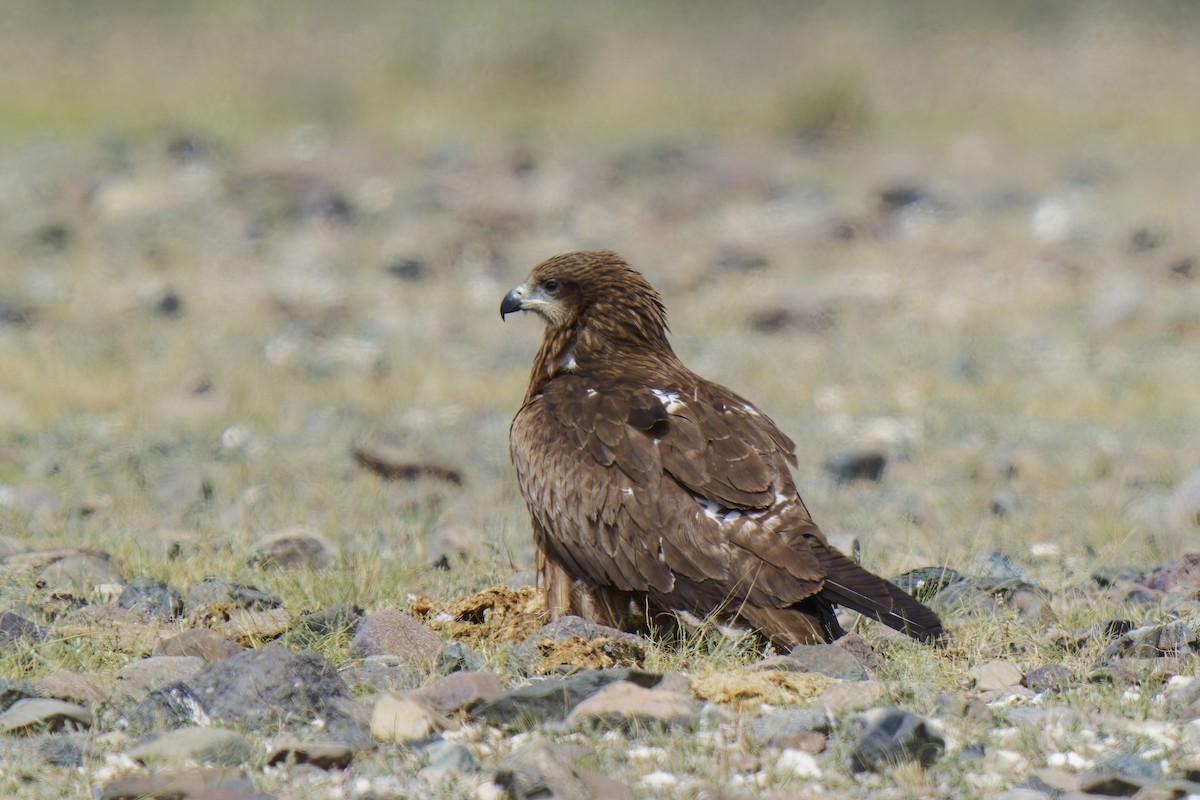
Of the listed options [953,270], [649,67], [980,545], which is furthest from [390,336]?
[649,67]

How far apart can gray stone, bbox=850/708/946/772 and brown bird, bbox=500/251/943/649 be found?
0.91m

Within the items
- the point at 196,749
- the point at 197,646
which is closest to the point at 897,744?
the point at 196,749

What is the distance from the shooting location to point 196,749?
4.16 m

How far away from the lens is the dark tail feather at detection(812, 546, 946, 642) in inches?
197

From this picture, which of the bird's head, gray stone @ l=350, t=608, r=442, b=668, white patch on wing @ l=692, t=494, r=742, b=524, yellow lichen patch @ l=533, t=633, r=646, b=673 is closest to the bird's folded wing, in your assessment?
white patch on wing @ l=692, t=494, r=742, b=524

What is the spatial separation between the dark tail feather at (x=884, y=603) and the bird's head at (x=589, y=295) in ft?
5.45

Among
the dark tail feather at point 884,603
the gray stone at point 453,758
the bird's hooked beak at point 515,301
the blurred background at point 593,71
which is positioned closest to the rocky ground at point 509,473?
the gray stone at point 453,758

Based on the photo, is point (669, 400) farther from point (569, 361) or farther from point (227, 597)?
point (227, 597)

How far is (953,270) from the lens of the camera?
14.9 m

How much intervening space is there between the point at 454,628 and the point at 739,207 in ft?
39.3

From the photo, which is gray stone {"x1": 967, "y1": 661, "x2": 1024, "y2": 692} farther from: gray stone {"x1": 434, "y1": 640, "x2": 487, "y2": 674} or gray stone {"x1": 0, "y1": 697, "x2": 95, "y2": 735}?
gray stone {"x1": 0, "y1": 697, "x2": 95, "y2": 735}

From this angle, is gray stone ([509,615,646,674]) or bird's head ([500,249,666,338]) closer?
gray stone ([509,615,646,674])

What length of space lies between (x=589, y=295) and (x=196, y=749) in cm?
284

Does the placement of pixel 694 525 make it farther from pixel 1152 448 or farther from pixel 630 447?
pixel 1152 448
